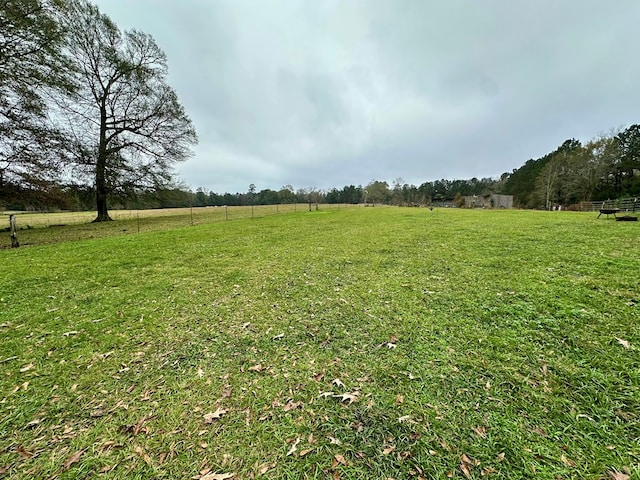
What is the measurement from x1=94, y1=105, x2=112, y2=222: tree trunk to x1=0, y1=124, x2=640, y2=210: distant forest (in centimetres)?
59

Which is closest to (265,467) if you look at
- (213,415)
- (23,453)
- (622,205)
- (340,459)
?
(340,459)

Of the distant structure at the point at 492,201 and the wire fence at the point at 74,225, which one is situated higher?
the distant structure at the point at 492,201

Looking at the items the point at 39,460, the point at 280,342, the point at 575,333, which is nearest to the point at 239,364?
the point at 280,342

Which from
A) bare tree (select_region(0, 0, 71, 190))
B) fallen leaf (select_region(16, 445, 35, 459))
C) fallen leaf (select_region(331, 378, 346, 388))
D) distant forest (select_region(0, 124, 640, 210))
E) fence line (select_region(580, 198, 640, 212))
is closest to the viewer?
fallen leaf (select_region(16, 445, 35, 459))

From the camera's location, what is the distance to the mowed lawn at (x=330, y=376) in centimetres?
157

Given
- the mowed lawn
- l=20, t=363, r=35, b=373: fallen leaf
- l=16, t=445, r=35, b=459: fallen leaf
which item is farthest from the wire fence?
l=16, t=445, r=35, b=459: fallen leaf

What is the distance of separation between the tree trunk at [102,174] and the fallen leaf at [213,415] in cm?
2113

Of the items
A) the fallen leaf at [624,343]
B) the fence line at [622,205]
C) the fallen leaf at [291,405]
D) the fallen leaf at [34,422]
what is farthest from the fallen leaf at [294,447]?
the fence line at [622,205]

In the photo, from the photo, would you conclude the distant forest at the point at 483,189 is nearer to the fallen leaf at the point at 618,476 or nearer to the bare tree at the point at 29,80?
the bare tree at the point at 29,80

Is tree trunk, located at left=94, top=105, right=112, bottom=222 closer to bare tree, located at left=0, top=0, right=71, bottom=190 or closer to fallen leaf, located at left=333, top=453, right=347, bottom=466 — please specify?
bare tree, located at left=0, top=0, right=71, bottom=190

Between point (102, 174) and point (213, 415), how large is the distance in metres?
21.4

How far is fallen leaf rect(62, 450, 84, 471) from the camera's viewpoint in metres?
1.55

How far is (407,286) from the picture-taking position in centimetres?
430

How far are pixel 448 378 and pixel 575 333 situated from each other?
5.56 ft
